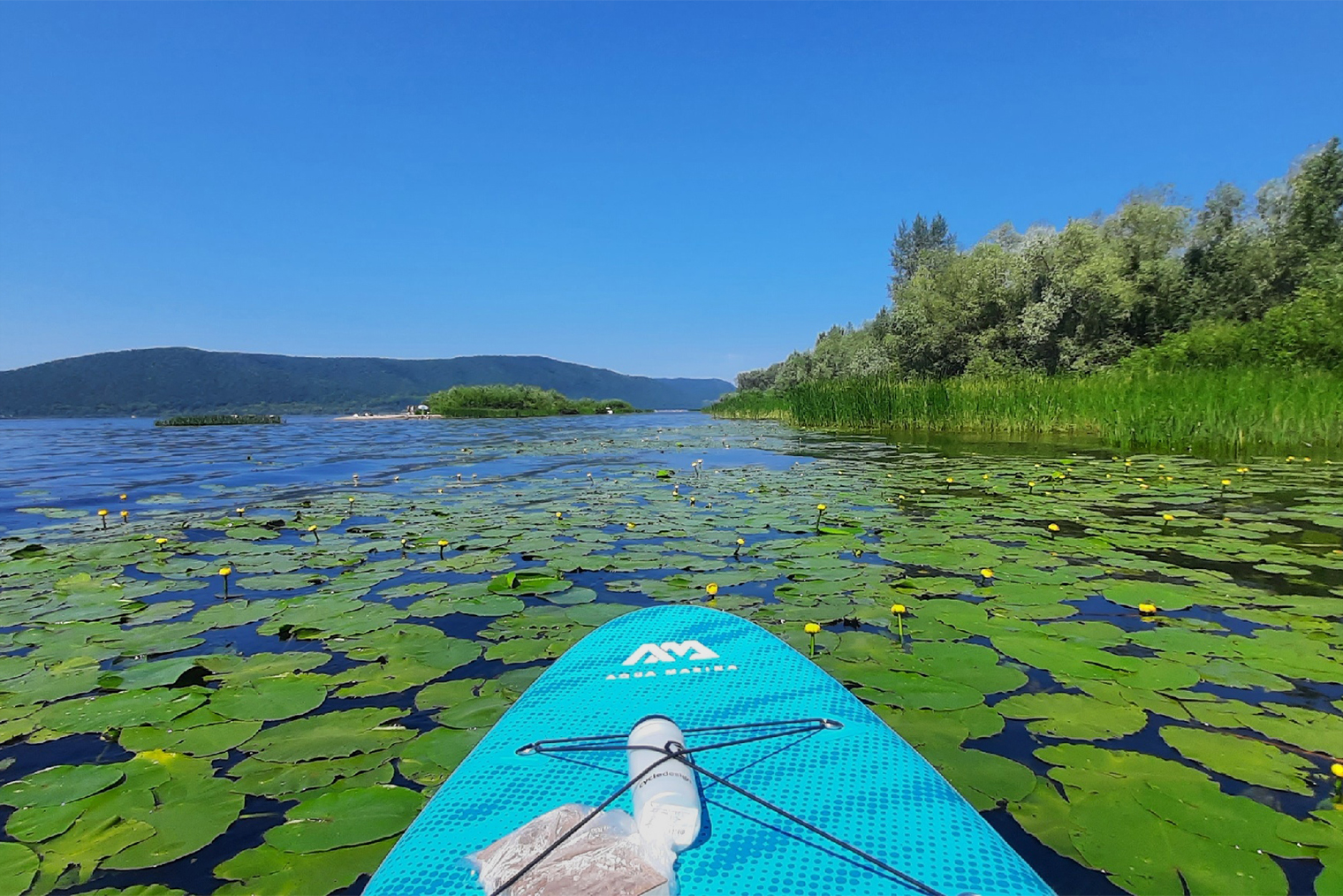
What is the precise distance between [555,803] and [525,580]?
2.44 metres

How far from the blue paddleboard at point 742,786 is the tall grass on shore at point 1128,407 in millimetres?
10592

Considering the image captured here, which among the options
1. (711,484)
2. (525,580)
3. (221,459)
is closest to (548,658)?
(525,580)

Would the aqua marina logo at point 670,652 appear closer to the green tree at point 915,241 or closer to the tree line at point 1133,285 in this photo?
the tree line at point 1133,285

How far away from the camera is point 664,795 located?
3.54 feet

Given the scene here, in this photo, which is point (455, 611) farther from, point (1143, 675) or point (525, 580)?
point (1143, 675)

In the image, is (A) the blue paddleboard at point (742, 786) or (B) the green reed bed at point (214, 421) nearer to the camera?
(A) the blue paddleboard at point (742, 786)

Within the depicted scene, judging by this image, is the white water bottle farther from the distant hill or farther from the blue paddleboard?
the distant hill

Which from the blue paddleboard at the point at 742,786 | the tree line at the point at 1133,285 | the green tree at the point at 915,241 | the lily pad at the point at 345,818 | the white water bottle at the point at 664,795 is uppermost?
the green tree at the point at 915,241

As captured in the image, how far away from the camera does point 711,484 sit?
7.58m

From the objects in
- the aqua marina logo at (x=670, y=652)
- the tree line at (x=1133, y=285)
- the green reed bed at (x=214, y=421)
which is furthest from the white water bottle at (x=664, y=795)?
the green reed bed at (x=214, y=421)

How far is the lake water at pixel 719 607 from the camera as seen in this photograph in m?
1.45

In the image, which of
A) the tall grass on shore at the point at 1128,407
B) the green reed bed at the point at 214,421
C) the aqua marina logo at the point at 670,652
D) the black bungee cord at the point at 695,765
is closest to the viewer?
the black bungee cord at the point at 695,765

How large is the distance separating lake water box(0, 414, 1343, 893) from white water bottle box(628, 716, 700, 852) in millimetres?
763

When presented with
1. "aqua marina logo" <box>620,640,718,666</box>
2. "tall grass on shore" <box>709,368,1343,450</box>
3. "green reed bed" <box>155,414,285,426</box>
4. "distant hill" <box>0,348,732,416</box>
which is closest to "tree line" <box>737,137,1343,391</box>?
"tall grass on shore" <box>709,368,1343,450</box>
